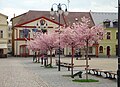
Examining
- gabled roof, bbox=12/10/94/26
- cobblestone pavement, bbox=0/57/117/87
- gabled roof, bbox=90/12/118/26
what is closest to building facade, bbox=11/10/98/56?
gabled roof, bbox=12/10/94/26

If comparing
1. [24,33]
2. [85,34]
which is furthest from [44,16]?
[85,34]

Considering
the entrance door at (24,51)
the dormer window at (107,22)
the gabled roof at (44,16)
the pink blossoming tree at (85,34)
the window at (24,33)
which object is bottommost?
the entrance door at (24,51)

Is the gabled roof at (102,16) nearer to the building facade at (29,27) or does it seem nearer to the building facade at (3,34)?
the building facade at (29,27)

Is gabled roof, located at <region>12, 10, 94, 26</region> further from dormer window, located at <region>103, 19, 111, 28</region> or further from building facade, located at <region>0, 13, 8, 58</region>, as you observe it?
building facade, located at <region>0, 13, 8, 58</region>

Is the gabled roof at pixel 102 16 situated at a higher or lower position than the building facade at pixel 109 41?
higher

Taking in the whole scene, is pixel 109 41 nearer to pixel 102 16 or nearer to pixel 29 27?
pixel 102 16

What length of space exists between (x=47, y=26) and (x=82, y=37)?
A: 2458 inches

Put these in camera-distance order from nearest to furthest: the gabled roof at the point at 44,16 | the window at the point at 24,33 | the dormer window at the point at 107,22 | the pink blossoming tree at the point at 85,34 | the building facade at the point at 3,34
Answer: the pink blossoming tree at the point at 85,34 < the building facade at the point at 3,34 < the window at the point at 24,33 < the gabled roof at the point at 44,16 < the dormer window at the point at 107,22

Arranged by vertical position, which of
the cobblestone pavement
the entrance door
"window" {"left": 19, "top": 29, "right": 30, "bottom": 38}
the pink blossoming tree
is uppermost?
"window" {"left": 19, "top": 29, "right": 30, "bottom": 38}

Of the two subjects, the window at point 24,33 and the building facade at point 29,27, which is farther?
the building facade at point 29,27

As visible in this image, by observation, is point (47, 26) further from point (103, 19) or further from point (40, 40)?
point (40, 40)

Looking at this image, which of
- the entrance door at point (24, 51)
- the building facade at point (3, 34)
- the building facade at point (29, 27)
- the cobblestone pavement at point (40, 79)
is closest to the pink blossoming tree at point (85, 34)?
the cobblestone pavement at point (40, 79)

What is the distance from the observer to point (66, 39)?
24.9m

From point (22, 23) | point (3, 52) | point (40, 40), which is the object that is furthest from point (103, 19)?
point (40, 40)
